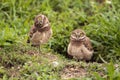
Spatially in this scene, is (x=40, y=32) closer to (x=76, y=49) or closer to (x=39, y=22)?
(x=39, y=22)

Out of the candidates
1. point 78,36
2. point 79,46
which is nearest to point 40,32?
point 78,36

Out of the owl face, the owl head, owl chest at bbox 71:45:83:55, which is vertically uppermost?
the owl face

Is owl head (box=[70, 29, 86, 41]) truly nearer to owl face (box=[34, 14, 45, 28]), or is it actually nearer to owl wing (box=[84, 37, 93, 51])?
owl wing (box=[84, 37, 93, 51])

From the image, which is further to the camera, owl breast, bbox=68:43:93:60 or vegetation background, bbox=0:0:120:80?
owl breast, bbox=68:43:93:60

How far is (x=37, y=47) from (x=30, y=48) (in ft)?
1.18

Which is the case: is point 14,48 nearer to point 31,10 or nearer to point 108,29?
point 108,29

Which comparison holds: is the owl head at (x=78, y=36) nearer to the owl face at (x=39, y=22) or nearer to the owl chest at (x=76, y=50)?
the owl chest at (x=76, y=50)

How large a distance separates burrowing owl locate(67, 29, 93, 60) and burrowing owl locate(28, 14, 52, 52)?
1.69ft

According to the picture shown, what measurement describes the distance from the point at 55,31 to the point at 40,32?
0.97m

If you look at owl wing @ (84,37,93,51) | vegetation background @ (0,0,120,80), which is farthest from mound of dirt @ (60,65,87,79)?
owl wing @ (84,37,93,51)

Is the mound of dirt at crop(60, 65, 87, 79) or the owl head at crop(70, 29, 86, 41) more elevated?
the owl head at crop(70, 29, 86, 41)

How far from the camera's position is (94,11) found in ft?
34.4

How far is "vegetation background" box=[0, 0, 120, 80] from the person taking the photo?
6969 millimetres

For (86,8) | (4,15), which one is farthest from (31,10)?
(86,8)
